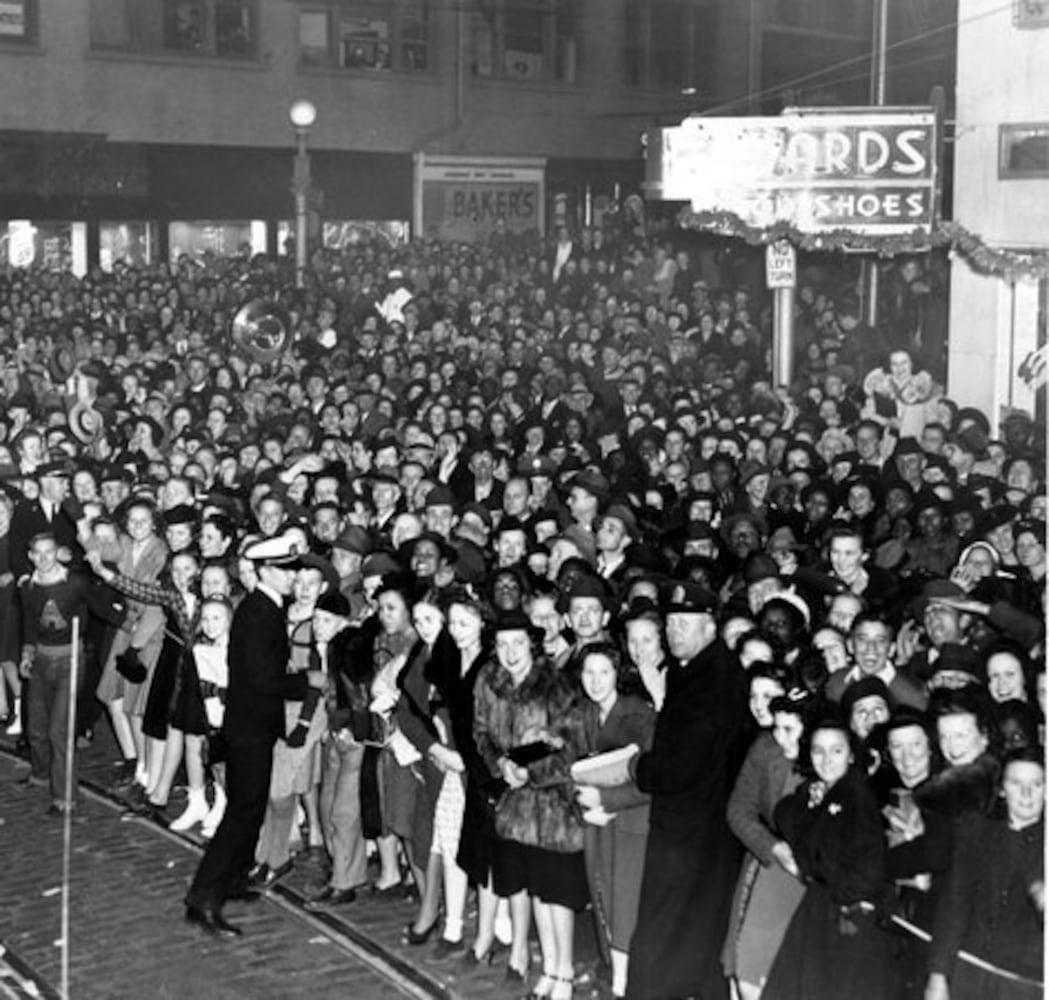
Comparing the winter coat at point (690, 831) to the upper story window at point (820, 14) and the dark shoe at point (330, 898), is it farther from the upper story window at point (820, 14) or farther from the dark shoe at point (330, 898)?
the upper story window at point (820, 14)

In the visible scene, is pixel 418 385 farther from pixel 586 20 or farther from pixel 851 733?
pixel 586 20

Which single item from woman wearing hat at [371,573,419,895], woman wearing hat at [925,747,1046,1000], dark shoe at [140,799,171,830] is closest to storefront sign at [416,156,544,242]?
dark shoe at [140,799,171,830]

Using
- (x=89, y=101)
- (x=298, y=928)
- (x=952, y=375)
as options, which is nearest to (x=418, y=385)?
(x=952, y=375)

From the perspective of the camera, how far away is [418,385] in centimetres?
1812

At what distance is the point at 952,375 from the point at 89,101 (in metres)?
17.8

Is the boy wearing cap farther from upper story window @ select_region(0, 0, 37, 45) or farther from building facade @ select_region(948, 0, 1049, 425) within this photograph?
upper story window @ select_region(0, 0, 37, 45)

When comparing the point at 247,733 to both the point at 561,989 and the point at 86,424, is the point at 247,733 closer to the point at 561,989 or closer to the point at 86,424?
the point at 561,989

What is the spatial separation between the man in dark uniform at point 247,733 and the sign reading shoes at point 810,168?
7.94 m

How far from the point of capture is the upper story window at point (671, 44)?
37219 mm

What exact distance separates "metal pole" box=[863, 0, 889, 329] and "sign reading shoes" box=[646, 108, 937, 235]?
6.02 feet

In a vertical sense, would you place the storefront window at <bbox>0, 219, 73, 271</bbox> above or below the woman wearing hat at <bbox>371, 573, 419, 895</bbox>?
above

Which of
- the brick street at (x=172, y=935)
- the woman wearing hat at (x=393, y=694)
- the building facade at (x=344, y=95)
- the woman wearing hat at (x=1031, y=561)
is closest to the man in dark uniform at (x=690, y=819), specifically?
the brick street at (x=172, y=935)

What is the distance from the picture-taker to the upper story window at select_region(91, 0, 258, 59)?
31.4 m

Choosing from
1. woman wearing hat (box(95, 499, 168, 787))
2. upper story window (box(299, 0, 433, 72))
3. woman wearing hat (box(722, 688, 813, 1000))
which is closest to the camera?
woman wearing hat (box(722, 688, 813, 1000))
